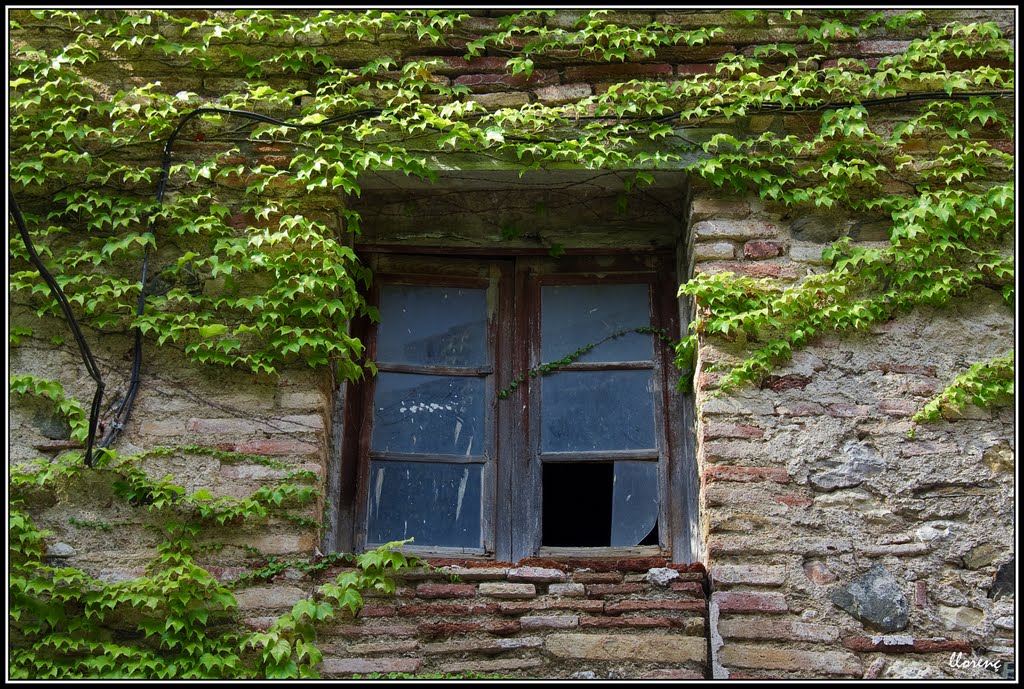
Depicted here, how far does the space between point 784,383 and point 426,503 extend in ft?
4.42

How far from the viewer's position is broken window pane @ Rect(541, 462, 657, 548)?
440 centimetres

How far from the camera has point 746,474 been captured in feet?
13.4

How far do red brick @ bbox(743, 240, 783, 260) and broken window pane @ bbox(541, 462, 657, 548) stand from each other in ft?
2.79

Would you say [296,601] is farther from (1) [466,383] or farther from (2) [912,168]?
(2) [912,168]

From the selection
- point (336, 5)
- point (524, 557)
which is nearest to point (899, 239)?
point (524, 557)

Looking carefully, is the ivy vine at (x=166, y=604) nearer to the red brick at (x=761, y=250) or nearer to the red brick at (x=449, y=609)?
the red brick at (x=449, y=609)

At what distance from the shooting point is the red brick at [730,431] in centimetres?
415

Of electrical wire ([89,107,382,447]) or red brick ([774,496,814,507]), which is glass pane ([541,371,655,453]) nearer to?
red brick ([774,496,814,507])

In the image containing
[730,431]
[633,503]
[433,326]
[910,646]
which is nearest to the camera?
[910,646]

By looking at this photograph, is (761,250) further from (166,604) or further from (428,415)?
(166,604)

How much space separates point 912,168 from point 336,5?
2.36 m

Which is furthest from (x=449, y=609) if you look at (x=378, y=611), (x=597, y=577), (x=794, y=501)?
(x=794, y=501)

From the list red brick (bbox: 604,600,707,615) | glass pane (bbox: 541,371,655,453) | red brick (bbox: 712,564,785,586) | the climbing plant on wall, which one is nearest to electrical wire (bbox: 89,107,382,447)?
the climbing plant on wall

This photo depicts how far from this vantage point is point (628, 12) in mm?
4977
